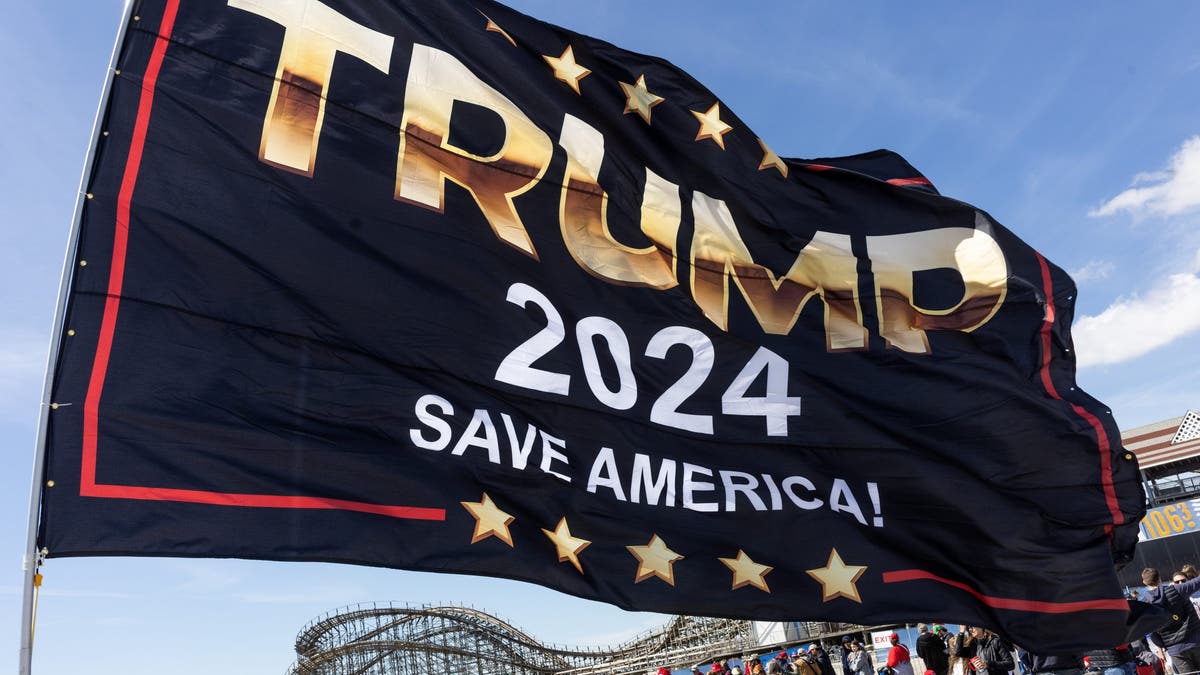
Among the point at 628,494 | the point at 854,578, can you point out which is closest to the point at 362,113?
the point at 628,494

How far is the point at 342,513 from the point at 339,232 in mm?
1312

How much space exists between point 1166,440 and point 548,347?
30.0 metres

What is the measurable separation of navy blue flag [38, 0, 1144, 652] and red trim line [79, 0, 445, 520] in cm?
1

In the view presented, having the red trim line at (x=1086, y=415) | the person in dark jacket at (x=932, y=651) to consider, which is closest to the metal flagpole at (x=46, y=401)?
the red trim line at (x=1086, y=415)

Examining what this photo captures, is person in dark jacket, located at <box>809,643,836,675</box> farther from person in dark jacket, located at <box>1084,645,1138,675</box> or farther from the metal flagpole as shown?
the metal flagpole

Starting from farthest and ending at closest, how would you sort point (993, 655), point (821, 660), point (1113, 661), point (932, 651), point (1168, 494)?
1. point (1168, 494)
2. point (821, 660)
3. point (932, 651)
4. point (993, 655)
5. point (1113, 661)

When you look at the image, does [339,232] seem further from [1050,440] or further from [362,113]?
[1050,440]

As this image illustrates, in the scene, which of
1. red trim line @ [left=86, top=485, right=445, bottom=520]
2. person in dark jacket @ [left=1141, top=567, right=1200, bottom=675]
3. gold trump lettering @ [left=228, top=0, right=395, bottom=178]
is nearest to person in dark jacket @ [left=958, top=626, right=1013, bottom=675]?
person in dark jacket @ [left=1141, top=567, right=1200, bottom=675]

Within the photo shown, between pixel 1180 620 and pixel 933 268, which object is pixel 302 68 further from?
pixel 1180 620

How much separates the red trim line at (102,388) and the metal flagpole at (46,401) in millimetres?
137

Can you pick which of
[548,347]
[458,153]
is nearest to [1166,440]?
[548,347]

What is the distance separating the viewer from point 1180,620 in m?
8.35

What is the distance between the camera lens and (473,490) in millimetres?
3945

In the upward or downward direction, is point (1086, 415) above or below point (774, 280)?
below
